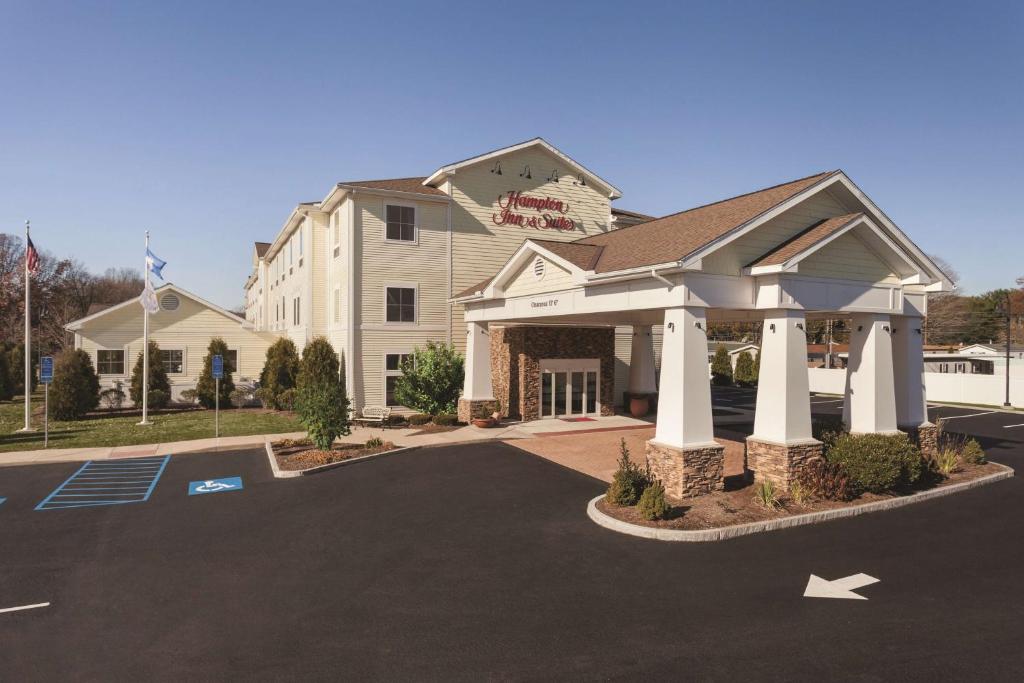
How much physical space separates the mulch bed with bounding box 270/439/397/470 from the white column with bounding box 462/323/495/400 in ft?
17.1

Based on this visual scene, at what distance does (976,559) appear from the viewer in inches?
387

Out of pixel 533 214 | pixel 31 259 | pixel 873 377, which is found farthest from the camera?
pixel 533 214

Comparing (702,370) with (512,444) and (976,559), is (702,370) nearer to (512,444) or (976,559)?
(976,559)

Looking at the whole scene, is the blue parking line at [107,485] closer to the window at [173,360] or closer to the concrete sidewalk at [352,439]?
the concrete sidewalk at [352,439]

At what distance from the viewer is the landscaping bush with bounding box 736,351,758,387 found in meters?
47.0

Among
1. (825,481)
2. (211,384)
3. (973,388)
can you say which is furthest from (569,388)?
(973,388)

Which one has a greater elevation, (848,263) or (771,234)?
(771,234)

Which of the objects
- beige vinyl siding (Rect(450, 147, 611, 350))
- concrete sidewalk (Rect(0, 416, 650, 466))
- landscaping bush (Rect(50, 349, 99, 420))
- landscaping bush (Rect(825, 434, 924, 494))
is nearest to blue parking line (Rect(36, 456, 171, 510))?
concrete sidewalk (Rect(0, 416, 650, 466))

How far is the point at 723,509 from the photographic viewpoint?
1202 cm

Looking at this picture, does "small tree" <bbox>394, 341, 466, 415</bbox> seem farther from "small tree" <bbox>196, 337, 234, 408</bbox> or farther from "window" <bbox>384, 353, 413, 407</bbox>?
"small tree" <bbox>196, 337, 234, 408</bbox>

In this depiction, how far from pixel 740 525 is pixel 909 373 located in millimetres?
9192

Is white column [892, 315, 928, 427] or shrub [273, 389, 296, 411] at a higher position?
white column [892, 315, 928, 427]

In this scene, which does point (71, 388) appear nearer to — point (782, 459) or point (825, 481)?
point (782, 459)

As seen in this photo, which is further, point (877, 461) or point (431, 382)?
point (431, 382)
